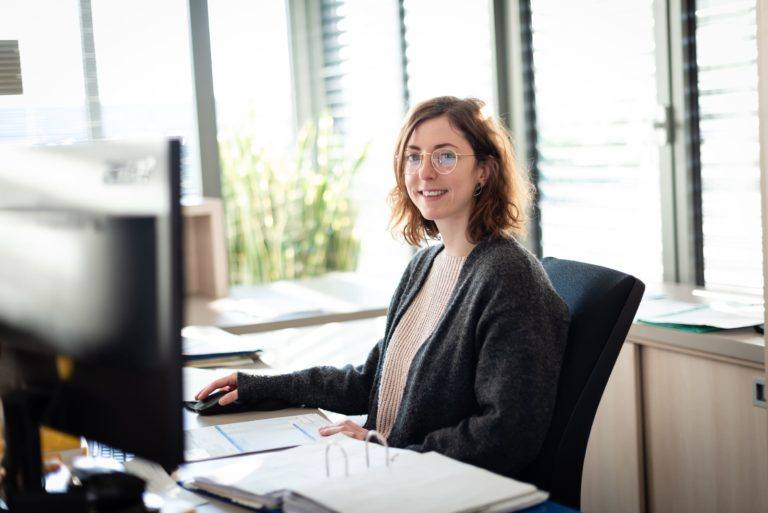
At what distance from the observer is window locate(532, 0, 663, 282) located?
10.1 ft

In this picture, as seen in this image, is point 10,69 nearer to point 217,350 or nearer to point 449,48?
point 217,350

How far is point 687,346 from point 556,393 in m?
0.75

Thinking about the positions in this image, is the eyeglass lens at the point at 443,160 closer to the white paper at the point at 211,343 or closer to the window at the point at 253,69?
the white paper at the point at 211,343

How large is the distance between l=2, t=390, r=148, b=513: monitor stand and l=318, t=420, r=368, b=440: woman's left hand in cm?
45

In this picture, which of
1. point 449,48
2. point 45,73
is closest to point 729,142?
point 449,48

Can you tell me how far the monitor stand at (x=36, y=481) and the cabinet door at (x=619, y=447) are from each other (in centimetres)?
152

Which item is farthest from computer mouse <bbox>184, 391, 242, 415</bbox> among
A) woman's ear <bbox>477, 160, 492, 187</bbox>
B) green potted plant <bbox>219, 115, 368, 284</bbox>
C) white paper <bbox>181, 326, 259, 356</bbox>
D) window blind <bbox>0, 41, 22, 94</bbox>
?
green potted plant <bbox>219, 115, 368, 284</bbox>

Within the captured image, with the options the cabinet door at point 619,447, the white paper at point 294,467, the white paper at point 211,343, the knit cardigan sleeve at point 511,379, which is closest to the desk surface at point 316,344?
the white paper at point 211,343

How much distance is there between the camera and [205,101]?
3.54 meters

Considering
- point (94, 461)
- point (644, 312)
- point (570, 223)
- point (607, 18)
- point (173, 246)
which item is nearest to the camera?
point (173, 246)

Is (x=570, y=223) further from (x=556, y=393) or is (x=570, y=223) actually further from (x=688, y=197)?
(x=556, y=393)

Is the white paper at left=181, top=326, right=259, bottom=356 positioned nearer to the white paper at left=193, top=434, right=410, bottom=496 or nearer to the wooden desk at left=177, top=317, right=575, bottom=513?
the white paper at left=193, top=434, right=410, bottom=496

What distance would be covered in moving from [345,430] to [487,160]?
617 mm

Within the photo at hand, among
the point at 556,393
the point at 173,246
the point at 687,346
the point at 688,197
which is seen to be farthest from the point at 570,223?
the point at 173,246
